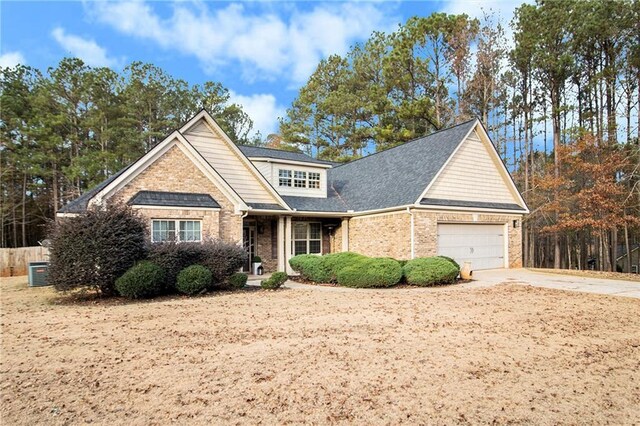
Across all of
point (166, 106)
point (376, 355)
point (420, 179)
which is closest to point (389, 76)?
point (420, 179)

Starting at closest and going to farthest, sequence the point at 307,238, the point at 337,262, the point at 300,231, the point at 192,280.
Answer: the point at 192,280 < the point at 337,262 < the point at 300,231 < the point at 307,238

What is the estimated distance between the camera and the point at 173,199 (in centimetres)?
1335

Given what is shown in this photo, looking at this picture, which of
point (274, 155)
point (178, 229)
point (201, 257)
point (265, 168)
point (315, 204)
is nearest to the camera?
point (201, 257)

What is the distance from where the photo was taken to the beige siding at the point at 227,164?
50.7ft

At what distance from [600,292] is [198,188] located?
13568 mm

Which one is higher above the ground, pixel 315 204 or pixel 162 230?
pixel 315 204

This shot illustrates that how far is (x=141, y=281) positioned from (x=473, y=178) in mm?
14525

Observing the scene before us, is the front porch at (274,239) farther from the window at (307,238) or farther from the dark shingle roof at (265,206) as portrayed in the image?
the dark shingle roof at (265,206)

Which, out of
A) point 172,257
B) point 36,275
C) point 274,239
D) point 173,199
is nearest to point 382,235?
point 274,239

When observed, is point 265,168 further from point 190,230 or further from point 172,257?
point 172,257

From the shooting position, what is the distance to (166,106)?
110ft

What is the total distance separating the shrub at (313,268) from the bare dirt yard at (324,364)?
15.2 ft

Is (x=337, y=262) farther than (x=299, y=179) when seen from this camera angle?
No

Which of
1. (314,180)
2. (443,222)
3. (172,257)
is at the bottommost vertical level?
(172,257)
